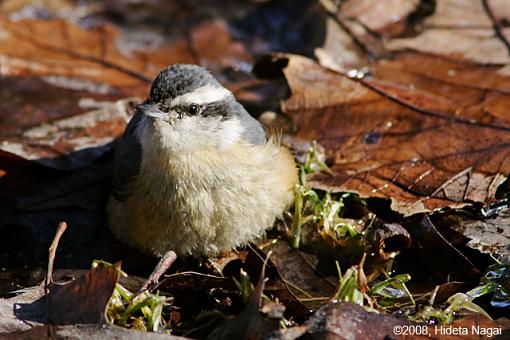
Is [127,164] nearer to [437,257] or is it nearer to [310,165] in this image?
[310,165]

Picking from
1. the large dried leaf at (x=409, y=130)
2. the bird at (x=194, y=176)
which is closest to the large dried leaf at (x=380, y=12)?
the large dried leaf at (x=409, y=130)

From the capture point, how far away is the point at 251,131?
448 centimetres

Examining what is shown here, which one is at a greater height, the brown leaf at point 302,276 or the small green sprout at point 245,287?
the small green sprout at point 245,287

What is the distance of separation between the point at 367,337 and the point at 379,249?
853 mm

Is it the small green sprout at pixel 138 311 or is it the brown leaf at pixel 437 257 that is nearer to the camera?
the small green sprout at pixel 138 311

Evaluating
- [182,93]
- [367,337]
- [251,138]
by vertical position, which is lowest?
[367,337]

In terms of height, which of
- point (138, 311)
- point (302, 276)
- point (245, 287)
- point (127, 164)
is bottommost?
point (302, 276)

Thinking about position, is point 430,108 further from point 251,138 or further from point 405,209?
point 251,138

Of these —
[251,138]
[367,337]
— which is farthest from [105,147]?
[367,337]

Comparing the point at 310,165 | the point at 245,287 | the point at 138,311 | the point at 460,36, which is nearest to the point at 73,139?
the point at 310,165

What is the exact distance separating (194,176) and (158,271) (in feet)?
1.95

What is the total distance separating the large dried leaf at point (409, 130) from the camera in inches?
175

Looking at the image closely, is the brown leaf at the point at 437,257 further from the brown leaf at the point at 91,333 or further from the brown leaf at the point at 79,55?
the brown leaf at the point at 79,55

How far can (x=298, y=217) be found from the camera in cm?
438
